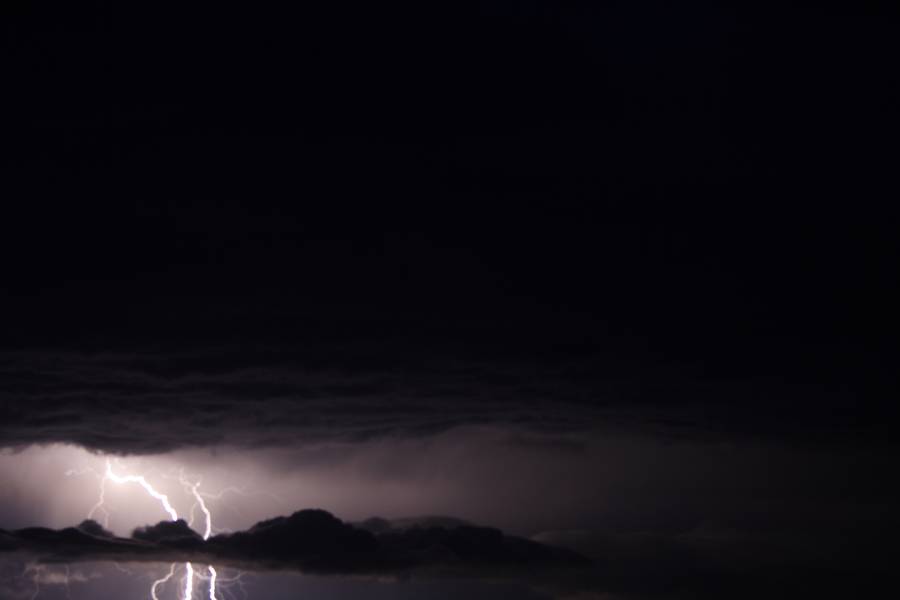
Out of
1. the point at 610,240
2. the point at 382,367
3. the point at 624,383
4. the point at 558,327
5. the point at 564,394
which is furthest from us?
the point at 564,394

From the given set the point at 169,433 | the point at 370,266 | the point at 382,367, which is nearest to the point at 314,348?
the point at 382,367

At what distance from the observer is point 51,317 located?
15.5 m

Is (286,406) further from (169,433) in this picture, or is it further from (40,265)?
(40,265)

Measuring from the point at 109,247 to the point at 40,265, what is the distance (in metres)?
1.44

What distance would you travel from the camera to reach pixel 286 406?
23.4m

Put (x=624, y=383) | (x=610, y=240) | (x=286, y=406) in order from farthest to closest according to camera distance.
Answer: (x=286, y=406) < (x=624, y=383) < (x=610, y=240)

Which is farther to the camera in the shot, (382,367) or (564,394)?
(564,394)

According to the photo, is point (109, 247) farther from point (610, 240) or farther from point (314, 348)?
point (610, 240)

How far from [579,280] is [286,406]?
1185 centimetres

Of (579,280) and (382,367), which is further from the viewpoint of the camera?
(382,367)

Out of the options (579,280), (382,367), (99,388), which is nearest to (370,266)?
(579,280)

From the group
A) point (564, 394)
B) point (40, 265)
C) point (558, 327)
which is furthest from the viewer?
point (564, 394)

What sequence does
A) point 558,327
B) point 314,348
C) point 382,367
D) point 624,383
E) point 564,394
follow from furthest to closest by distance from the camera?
point 564,394
point 624,383
point 382,367
point 314,348
point 558,327

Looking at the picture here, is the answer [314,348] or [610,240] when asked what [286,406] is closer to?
[314,348]
